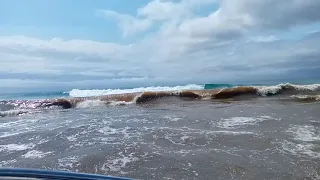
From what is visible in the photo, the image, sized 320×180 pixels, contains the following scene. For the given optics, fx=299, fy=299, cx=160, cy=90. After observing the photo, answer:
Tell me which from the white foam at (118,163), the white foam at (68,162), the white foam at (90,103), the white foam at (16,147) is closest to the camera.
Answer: the white foam at (118,163)

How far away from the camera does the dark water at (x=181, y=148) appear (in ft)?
16.4

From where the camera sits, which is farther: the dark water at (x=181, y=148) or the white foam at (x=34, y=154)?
the white foam at (x=34, y=154)

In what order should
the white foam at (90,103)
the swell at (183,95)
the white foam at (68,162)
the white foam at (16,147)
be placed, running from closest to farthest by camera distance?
the white foam at (68,162) → the white foam at (16,147) → the white foam at (90,103) → the swell at (183,95)

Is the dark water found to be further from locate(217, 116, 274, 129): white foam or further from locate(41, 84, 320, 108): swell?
locate(41, 84, 320, 108): swell

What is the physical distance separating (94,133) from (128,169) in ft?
12.4

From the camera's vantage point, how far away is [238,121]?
9617mm

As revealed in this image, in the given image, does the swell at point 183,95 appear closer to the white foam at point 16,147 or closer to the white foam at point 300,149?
the white foam at point 16,147

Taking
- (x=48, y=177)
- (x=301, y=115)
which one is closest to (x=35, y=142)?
(x=48, y=177)

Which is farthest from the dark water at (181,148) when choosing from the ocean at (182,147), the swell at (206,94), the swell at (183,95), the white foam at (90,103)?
the swell at (206,94)

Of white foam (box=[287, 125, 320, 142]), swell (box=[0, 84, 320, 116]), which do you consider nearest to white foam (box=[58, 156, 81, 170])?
white foam (box=[287, 125, 320, 142])

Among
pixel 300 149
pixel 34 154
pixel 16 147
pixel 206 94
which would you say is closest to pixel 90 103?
pixel 206 94

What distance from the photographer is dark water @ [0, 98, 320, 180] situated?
501 centimetres

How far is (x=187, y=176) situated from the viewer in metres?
4.75

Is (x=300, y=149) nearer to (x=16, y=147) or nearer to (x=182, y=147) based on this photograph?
(x=182, y=147)
